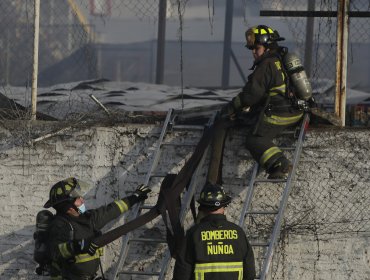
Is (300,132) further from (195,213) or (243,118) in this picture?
(195,213)

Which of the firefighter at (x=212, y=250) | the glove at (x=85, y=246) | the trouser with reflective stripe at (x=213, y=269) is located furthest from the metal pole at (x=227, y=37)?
the trouser with reflective stripe at (x=213, y=269)

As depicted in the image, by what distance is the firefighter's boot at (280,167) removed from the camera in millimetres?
7645

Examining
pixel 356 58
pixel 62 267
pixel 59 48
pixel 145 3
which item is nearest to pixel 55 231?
pixel 62 267

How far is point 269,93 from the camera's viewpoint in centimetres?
790

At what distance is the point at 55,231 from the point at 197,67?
18.3 metres

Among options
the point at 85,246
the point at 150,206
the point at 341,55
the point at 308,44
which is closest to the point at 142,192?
the point at 150,206

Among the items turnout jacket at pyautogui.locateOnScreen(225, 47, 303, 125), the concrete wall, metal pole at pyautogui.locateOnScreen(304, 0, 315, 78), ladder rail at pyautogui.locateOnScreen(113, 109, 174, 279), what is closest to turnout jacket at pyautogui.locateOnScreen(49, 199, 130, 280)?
ladder rail at pyautogui.locateOnScreen(113, 109, 174, 279)

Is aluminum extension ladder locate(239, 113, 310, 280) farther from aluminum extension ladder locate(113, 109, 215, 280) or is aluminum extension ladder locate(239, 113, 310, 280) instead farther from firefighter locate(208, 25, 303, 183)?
aluminum extension ladder locate(113, 109, 215, 280)

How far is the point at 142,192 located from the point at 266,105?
1.32m

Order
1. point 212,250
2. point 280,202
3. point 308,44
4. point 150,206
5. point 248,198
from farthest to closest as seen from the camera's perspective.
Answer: point 308,44
point 150,206
point 280,202
point 248,198
point 212,250

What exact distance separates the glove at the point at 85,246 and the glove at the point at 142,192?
665 millimetres

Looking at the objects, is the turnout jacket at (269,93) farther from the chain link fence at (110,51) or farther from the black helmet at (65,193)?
the chain link fence at (110,51)

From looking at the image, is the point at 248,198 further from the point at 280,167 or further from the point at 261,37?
the point at 261,37

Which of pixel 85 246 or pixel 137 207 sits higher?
pixel 137 207
